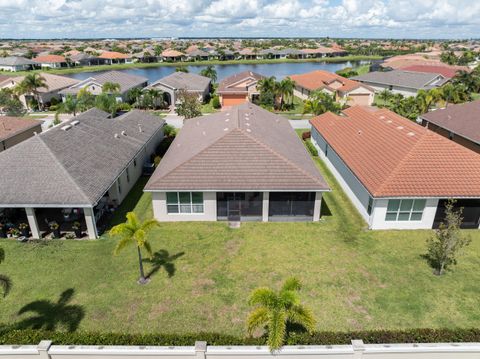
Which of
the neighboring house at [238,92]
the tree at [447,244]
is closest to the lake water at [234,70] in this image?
the neighboring house at [238,92]

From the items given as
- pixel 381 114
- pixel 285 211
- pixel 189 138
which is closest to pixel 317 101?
pixel 381 114

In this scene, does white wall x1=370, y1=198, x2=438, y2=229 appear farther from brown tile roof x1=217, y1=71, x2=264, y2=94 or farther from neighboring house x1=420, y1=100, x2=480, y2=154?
brown tile roof x1=217, y1=71, x2=264, y2=94

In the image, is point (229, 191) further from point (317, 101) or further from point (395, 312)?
point (317, 101)

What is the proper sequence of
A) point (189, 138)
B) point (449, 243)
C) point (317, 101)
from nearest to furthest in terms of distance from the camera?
point (449, 243) → point (189, 138) → point (317, 101)

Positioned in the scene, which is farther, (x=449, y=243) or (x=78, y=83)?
(x=78, y=83)

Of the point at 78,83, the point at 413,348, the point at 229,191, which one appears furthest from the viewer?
the point at 78,83

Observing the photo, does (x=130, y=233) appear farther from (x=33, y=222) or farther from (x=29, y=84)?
(x=29, y=84)

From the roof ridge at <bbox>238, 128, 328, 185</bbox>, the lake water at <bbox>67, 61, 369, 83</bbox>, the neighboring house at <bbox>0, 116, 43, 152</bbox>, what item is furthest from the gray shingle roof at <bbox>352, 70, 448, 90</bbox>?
the neighboring house at <bbox>0, 116, 43, 152</bbox>
